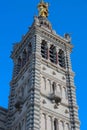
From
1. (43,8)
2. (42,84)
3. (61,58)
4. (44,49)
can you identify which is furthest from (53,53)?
(43,8)

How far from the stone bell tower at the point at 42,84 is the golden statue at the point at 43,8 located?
827cm

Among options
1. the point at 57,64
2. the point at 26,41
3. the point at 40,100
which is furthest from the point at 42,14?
the point at 40,100

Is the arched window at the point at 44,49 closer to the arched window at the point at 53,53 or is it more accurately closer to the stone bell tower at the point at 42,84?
the stone bell tower at the point at 42,84

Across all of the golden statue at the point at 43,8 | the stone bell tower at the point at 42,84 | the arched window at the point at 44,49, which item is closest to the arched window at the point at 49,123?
the stone bell tower at the point at 42,84

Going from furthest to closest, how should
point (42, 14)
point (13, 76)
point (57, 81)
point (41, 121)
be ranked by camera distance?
point (42, 14), point (13, 76), point (57, 81), point (41, 121)

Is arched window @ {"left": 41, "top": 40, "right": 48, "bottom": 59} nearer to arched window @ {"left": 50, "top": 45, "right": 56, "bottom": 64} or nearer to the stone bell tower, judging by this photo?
the stone bell tower

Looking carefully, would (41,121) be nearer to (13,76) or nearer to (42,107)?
(42,107)

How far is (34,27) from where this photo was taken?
46.1 meters

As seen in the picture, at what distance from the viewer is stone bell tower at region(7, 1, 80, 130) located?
3700 centimetres

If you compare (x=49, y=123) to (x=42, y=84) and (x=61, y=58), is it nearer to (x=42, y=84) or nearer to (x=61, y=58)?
(x=42, y=84)

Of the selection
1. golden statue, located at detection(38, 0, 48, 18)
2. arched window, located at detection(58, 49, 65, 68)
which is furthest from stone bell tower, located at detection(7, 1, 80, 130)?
golden statue, located at detection(38, 0, 48, 18)

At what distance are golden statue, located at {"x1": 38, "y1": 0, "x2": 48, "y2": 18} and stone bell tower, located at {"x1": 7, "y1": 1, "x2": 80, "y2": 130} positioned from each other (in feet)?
27.1

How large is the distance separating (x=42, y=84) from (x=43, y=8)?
69.8ft

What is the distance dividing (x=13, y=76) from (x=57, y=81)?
6.30m
